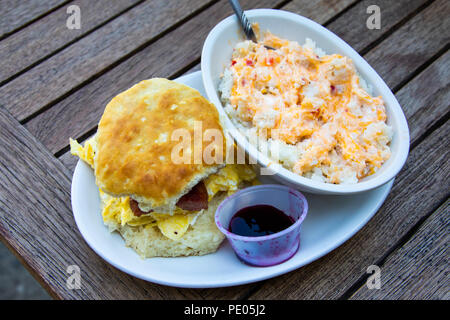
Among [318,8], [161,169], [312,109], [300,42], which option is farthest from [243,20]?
[161,169]

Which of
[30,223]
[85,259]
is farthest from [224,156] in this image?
[30,223]

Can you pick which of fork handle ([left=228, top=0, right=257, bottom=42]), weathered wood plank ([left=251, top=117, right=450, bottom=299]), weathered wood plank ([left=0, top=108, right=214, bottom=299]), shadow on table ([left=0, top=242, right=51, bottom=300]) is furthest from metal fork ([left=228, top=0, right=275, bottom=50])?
shadow on table ([left=0, top=242, right=51, bottom=300])

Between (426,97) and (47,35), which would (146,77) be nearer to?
(47,35)

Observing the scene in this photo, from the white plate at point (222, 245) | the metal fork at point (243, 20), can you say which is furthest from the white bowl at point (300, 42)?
the white plate at point (222, 245)

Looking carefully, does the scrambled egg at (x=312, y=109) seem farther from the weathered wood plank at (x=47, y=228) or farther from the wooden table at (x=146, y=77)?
the weathered wood plank at (x=47, y=228)

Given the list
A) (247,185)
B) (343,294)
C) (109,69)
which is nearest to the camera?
(343,294)

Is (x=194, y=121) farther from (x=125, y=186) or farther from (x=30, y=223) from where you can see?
(x=30, y=223)
